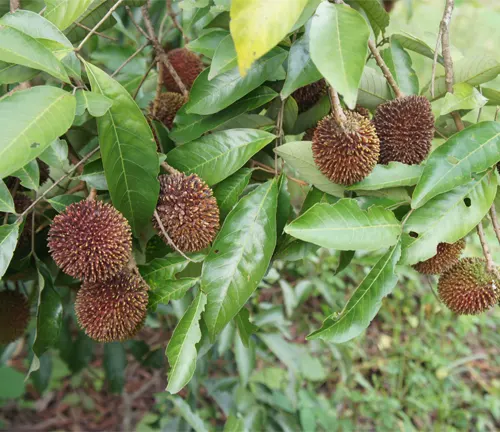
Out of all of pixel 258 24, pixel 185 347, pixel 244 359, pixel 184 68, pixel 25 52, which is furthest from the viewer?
pixel 244 359

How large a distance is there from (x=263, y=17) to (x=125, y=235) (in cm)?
37

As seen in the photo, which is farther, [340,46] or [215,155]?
[215,155]

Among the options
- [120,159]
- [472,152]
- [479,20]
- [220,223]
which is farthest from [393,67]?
[479,20]

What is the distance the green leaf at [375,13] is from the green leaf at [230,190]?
364mm

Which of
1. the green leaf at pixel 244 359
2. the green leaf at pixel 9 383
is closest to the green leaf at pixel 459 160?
the green leaf at pixel 244 359

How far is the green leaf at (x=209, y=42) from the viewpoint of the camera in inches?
33.6

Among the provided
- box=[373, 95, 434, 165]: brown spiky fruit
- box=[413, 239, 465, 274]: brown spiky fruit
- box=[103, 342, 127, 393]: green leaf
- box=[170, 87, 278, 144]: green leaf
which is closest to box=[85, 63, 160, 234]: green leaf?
box=[170, 87, 278, 144]: green leaf

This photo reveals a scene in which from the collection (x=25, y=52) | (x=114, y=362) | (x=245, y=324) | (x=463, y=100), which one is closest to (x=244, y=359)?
(x=114, y=362)

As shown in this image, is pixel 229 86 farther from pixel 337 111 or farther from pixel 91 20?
pixel 91 20

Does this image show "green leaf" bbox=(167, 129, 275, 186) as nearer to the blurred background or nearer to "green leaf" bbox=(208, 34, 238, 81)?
"green leaf" bbox=(208, 34, 238, 81)

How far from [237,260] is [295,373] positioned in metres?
1.14

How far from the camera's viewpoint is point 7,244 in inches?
29.2

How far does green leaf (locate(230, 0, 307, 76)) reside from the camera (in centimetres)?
54

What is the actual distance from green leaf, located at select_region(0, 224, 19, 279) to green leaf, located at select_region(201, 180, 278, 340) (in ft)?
0.89
